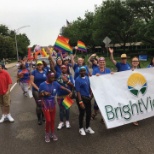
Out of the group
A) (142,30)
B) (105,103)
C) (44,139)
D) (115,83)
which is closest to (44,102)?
(44,139)

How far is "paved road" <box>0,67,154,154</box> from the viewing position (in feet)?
16.7

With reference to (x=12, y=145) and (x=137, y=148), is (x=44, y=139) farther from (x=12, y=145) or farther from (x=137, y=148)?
(x=137, y=148)

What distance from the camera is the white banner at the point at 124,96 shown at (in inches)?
244

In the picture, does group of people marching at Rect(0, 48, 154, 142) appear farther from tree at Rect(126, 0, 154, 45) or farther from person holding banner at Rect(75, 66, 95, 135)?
tree at Rect(126, 0, 154, 45)

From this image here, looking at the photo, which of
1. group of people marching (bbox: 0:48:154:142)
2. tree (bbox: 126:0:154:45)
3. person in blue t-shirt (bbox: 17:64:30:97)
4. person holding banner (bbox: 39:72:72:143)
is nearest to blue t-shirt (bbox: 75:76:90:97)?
group of people marching (bbox: 0:48:154:142)

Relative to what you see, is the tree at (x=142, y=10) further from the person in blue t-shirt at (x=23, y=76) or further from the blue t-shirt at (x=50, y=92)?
the blue t-shirt at (x=50, y=92)

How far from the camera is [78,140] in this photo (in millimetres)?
5648

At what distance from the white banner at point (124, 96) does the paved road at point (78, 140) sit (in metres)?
0.26

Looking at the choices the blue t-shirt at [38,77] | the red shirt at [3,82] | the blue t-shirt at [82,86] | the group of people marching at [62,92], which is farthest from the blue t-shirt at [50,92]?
the red shirt at [3,82]

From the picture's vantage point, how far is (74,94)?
6.39 metres

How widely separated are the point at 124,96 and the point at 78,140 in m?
1.65

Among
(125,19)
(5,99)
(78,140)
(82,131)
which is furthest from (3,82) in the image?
(125,19)

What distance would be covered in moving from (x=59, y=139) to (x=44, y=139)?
337 mm

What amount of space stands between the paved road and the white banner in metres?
0.26
